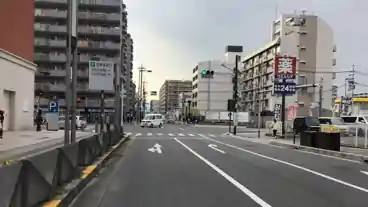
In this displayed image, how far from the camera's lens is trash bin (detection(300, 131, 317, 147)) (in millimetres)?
26406

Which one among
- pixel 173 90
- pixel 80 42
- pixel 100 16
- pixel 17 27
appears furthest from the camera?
pixel 173 90

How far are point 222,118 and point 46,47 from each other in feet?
142

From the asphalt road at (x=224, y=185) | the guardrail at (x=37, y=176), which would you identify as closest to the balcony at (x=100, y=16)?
the asphalt road at (x=224, y=185)

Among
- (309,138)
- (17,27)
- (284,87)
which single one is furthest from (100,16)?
(309,138)

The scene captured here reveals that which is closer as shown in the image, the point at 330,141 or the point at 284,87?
the point at 330,141

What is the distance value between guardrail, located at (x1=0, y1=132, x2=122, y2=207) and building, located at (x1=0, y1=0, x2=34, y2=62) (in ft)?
77.8

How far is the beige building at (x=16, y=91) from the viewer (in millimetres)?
33469

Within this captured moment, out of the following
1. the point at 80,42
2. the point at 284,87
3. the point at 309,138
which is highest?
the point at 80,42

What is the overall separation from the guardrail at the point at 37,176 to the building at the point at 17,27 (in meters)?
23.7

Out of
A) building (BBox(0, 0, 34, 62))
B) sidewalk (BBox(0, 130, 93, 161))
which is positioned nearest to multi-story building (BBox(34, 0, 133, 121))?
building (BBox(0, 0, 34, 62))

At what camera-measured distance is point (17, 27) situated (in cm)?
3538

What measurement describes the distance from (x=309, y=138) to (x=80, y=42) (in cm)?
6191

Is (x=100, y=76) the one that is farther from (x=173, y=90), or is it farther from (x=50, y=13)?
(x=173, y=90)

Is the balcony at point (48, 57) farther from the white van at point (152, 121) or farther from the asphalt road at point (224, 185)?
the asphalt road at point (224, 185)
